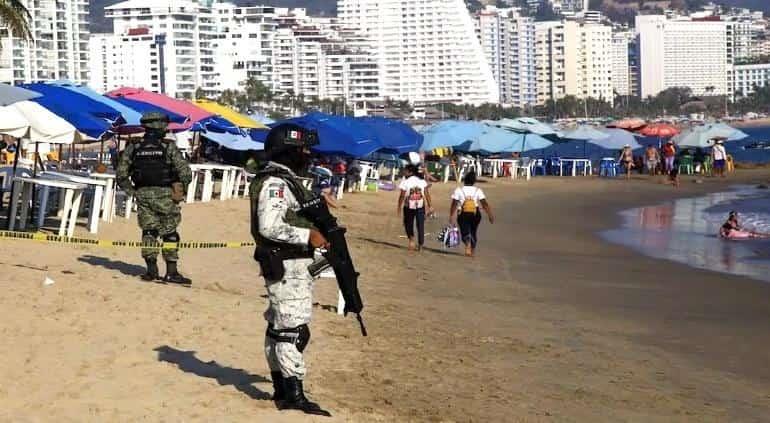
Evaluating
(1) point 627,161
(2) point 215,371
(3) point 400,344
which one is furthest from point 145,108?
(1) point 627,161

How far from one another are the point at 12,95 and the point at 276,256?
790 cm

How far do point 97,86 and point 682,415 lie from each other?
188m

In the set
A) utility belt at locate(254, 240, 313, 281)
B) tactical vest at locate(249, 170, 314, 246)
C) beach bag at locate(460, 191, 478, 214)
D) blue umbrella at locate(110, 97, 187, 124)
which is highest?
blue umbrella at locate(110, 97, 187, 124)

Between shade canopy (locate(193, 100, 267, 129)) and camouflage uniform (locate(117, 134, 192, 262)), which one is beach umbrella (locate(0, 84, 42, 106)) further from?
shade canopy (locate(193, 100, 267, 129))

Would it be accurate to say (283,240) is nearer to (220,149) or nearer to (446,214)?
(446,214)

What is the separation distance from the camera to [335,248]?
624 centimetres

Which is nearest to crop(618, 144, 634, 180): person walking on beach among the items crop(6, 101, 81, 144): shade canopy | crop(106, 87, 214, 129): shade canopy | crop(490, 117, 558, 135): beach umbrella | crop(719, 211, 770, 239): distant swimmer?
crop(490, 117, 558, 135): beach umbrella

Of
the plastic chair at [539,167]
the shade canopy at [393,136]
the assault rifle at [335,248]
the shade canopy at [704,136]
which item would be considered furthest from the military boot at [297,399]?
the shade canopy at [704,136]

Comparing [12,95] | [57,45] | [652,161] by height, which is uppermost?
[57,45]

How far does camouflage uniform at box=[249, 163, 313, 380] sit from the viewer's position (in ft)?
20.6

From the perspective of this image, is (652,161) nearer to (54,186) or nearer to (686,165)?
(686,165)

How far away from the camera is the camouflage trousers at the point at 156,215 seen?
10.6 m

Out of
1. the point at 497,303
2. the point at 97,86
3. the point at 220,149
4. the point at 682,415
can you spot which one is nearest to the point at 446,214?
the point at 220,149

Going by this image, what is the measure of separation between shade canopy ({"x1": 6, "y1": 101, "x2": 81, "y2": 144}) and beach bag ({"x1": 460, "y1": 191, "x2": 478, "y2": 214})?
15.6ft
